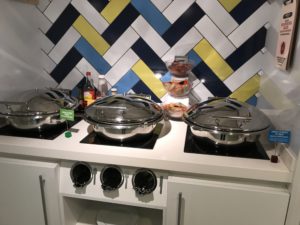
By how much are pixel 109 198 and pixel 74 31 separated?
101 cm

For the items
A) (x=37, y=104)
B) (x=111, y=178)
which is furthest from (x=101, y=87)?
(x=111, y=178)

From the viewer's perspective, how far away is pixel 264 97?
4.42 feet

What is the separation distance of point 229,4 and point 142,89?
0.67 meters

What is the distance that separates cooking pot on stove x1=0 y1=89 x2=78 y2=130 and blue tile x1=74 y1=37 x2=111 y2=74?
0.37m

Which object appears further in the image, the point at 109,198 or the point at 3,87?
the point at 3,87

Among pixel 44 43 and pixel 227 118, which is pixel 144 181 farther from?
pixel 44 43

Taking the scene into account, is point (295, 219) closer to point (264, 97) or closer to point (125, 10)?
point (264, 97)

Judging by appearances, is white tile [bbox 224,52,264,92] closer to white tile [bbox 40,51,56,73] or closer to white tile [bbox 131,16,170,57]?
white tile [bbox 131,16,170,57]

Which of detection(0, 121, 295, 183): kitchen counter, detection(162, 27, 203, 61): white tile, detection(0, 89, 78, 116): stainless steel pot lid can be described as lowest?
detection(0, 121, 295, 183): kitchen counter

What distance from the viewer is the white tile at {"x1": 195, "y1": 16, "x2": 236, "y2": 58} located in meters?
1.43

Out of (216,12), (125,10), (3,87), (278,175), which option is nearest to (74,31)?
(125,10)

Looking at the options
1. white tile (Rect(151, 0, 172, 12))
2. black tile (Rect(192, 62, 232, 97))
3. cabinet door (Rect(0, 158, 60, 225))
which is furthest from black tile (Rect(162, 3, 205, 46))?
cabinet door (Rect(0, 158, 60, 225))

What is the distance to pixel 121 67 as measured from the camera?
5.16ft

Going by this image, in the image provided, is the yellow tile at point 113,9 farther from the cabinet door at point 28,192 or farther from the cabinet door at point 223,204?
the cabinet door at point 223,204
